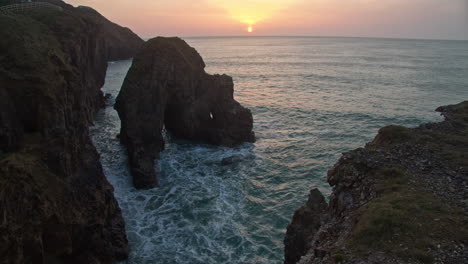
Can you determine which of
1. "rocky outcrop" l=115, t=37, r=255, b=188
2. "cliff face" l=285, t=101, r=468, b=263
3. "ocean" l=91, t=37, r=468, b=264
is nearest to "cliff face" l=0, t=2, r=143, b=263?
"ocean" l=91, t=37, r=468, b=264

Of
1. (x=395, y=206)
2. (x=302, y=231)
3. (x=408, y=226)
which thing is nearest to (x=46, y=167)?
(x=302, y=231)

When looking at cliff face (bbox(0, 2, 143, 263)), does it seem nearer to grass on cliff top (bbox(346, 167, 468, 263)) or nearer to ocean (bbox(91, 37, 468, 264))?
ocean (bbox(91, 37, 468, 264))

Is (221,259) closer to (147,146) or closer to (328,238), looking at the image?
(328,238)

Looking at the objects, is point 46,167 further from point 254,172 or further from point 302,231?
point 254,172

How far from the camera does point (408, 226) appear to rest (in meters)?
13.2

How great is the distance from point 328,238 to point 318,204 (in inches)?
250

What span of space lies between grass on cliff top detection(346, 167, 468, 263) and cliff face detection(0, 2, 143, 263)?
15149 mm

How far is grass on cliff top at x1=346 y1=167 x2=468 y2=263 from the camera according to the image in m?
12.1

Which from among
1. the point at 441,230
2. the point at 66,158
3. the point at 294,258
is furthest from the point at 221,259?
the point at 441,230

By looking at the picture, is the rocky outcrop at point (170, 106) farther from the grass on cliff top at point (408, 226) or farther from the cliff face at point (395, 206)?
the grass on cliff top at point (408, 226)

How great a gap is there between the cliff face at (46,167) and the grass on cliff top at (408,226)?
15149 millimetres

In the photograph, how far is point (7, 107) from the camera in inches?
771

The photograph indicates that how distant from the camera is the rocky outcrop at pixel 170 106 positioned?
36.4 meters

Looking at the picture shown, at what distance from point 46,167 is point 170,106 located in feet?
83.2
